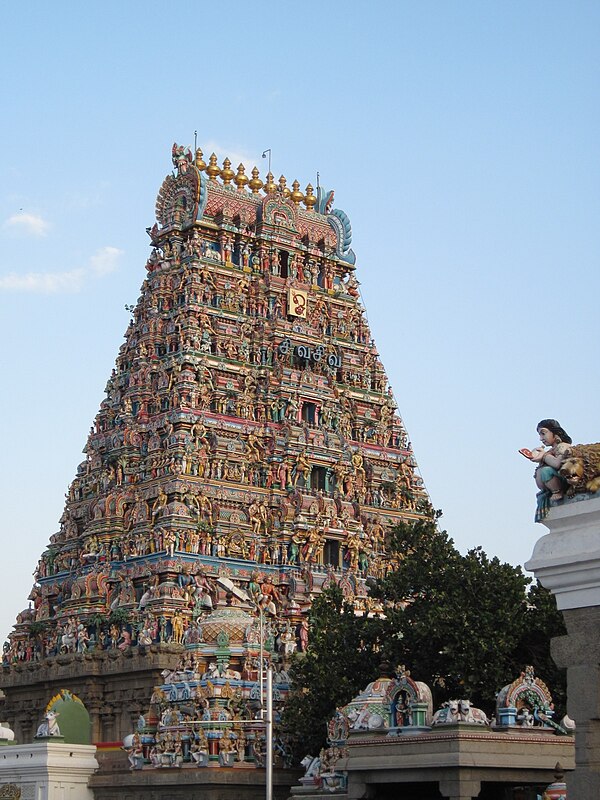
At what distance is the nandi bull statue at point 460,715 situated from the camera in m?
26.5

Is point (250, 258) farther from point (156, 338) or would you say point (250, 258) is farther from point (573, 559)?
point (573, 559)

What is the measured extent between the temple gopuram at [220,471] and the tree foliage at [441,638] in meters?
3.07

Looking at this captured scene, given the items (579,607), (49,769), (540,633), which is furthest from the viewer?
(49,769)

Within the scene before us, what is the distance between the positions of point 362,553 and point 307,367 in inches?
344

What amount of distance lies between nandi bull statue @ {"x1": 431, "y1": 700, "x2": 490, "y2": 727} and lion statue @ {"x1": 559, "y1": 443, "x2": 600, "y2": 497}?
12.5 meters

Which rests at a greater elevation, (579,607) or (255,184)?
(255,184)

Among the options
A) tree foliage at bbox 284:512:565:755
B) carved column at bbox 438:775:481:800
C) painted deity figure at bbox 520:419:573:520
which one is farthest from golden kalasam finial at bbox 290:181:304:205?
painted deity figure at bbox 520:419:573:520

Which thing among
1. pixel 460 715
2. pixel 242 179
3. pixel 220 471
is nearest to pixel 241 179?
pixel 242 179

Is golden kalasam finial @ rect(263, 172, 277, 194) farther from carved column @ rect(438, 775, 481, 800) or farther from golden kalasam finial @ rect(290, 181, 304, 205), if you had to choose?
carved column @ rect(438, 775, 481, 800)

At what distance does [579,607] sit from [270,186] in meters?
49.7

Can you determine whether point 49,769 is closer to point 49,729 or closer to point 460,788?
point 49,729

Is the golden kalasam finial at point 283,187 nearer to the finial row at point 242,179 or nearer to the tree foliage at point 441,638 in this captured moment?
the finial row at point 242,179

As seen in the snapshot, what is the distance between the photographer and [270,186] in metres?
62.7

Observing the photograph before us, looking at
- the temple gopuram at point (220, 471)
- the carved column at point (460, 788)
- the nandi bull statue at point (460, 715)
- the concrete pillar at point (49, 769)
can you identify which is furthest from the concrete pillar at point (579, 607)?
the concrete pillar at point (49, 769)
